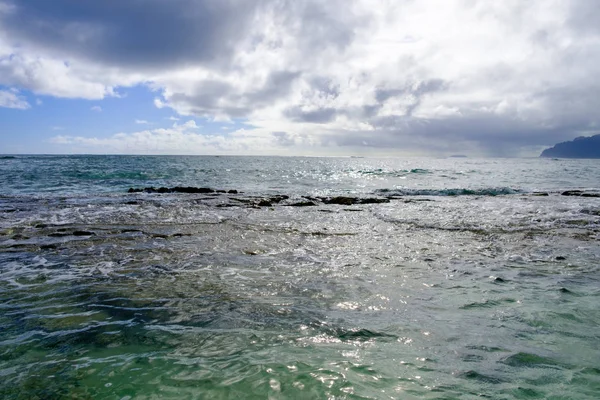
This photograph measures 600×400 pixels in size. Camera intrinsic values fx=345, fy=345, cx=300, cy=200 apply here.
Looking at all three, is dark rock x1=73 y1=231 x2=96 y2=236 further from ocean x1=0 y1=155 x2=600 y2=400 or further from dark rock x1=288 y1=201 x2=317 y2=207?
dark rock x1=288 y1=201 x2=317 y2=207

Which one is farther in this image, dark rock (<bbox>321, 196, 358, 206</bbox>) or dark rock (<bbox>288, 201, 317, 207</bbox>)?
dark rock (<bbox>321, 196, 358, 206</bbox>)

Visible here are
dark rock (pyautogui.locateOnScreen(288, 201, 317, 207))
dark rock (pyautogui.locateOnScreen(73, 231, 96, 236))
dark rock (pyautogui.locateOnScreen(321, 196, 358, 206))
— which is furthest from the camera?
dark rock (pyautogui.locateOnScreen(321, 196, 358, 206))

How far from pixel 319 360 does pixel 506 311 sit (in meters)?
3.37

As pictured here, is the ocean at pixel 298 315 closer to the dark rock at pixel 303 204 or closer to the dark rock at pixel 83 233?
the dark rock at pixel 83 233

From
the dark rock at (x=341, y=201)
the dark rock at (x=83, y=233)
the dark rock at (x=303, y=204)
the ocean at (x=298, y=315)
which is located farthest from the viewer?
the dark rock at (x=341, y=201)

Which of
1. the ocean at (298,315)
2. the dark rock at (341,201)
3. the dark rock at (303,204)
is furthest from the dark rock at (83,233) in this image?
the dark rock at (341,201)

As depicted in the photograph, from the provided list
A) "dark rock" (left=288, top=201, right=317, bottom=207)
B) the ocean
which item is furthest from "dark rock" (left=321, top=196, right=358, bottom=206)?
the ocean

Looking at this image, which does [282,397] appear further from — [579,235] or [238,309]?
[579,235]

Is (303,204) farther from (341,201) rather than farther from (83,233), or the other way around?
(83,233)

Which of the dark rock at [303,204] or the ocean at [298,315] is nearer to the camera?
the ocean at [298,315]

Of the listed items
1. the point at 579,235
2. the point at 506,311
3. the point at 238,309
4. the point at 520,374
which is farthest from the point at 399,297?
the point at 579,235

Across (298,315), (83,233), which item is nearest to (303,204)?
(83,233)

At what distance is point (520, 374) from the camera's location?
380 centimetres

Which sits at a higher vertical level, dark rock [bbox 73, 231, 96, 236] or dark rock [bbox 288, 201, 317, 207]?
dark rock [bbox 288, 201, 317, 207]
